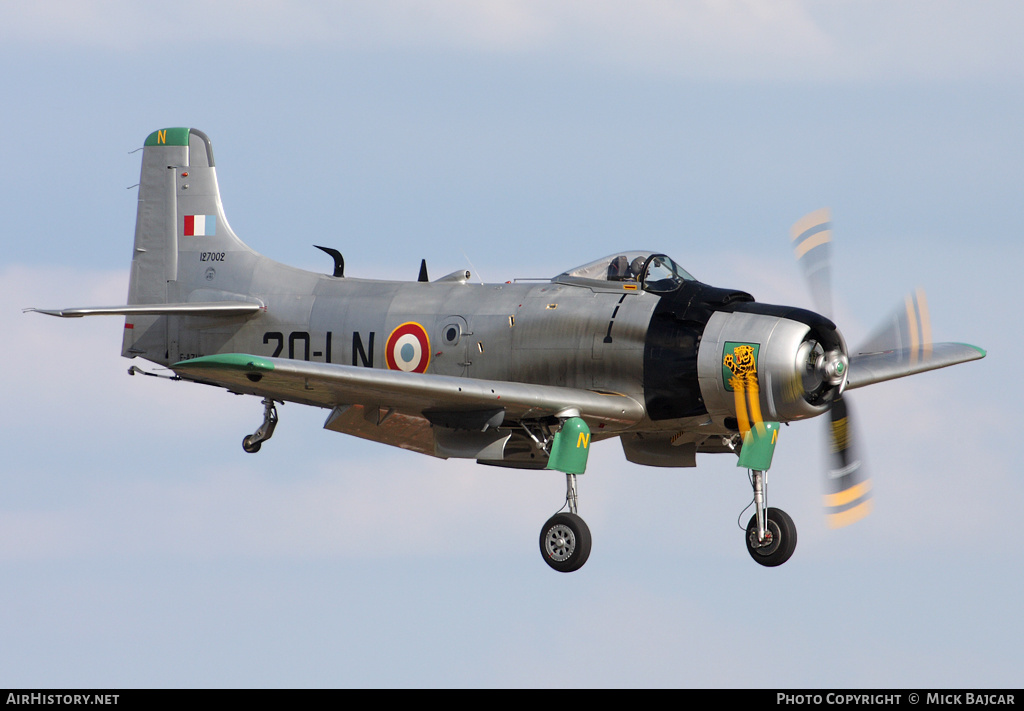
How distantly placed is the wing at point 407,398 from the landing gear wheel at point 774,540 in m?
2.19

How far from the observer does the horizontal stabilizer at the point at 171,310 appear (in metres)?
20.8

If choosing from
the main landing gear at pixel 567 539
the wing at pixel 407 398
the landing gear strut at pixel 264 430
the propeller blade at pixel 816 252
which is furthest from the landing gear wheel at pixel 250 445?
the propeller blade at pixel 816 252

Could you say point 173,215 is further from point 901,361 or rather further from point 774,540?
point 901,361

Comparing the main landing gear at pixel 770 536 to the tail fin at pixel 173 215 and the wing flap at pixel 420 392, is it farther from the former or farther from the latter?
the tail fin at pixel 173 215

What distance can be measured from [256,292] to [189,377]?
5.28ft

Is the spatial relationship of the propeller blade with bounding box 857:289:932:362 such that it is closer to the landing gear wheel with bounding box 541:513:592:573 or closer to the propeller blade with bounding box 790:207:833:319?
the propeller blade with bounding box 790:207:833:319

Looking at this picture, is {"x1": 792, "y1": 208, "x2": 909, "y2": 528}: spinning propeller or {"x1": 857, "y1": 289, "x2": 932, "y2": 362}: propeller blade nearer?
{"x1": 792, "y1": 208, "x2": 909, "y2": 528}: spinning propeller

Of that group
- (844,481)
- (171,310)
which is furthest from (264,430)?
(844,481)

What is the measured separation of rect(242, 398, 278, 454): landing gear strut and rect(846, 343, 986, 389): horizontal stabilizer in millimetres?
8394

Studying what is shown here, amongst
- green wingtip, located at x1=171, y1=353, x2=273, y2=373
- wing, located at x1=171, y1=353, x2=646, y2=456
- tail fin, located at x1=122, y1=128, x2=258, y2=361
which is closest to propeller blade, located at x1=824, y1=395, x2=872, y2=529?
wing, located at x1=171, y1=353, x2=646, y2=456

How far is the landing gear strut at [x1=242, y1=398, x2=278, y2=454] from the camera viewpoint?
21.8 m

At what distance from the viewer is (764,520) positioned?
60.9ft

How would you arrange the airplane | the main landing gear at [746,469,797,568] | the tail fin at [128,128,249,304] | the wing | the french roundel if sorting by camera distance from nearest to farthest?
the wing, the airplane, the main landing gear at [746,469,797,568], the french roundel, the tail fin at [128,128,249,304]

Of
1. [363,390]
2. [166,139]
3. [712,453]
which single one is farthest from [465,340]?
[166,139]
